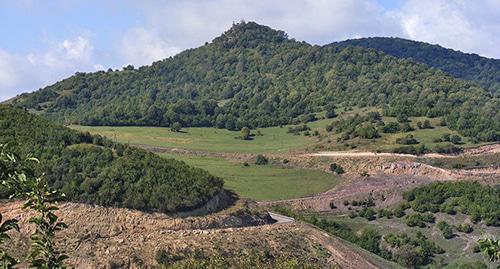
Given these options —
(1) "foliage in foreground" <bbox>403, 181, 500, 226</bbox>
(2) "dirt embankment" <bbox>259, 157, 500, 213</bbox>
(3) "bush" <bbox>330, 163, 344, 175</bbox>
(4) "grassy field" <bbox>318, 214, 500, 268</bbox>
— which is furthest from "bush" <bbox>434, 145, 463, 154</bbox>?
(4) "grassy field" <bbox>318, 214, 500, 268</bbox>

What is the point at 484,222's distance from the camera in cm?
9131

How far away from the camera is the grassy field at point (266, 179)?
341ft

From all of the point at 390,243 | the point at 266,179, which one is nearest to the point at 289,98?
the point at 266,179

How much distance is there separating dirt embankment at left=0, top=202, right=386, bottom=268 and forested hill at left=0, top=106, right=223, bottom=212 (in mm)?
1424

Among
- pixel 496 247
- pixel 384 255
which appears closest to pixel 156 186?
pixel 384 255

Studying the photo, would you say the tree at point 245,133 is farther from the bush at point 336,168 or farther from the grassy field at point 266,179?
the bush at point 336,168

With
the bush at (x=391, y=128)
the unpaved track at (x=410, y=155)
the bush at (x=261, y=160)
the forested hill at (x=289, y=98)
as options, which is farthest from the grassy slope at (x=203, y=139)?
the bush at (x=391, y=128)

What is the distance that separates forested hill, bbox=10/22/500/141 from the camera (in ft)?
476

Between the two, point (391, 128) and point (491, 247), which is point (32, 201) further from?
point (391, 128)

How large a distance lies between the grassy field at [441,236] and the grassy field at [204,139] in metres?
33.6

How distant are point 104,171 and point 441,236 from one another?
43585 mm

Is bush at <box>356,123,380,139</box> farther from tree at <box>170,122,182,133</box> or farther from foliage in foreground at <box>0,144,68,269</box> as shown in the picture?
foliage in foreground at <box>0,144,68,269</box>

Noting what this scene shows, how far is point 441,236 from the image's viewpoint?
89.8m

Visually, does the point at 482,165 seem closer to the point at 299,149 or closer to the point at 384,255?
the point at 299,149
